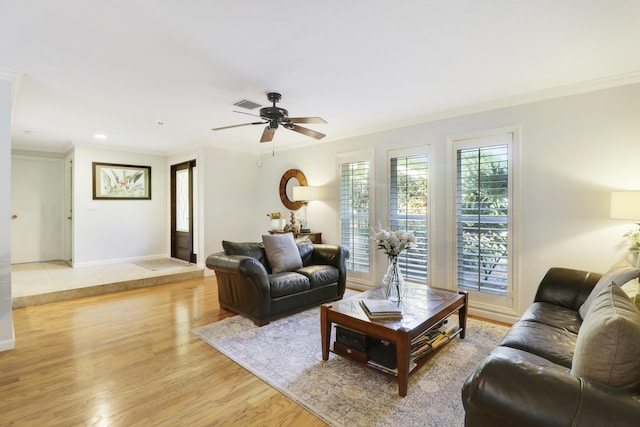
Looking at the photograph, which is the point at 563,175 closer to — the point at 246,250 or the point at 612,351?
the point at 612,351

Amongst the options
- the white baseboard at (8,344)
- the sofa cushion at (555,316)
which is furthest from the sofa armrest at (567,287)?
the white baseboard at (8,344)

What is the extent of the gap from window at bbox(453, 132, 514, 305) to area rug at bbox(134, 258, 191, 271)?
16.1ft

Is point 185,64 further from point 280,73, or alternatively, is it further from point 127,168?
point 127,168

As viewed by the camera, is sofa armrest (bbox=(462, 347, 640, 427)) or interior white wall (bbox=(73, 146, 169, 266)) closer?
sofa armrest (bbox=(462, 347, 640, 427))

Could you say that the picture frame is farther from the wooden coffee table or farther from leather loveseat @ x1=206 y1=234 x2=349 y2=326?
the wooden coffee table

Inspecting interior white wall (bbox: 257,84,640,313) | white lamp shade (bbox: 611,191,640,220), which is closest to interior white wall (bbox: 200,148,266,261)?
interior white wall (bbox: 257,84,640,313)

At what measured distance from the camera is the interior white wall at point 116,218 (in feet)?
19.1

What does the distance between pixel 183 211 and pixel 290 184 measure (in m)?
2.47

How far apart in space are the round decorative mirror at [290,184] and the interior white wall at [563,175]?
244cm

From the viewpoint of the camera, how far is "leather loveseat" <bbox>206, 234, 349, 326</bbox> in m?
3.27

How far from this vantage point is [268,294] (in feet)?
10.8

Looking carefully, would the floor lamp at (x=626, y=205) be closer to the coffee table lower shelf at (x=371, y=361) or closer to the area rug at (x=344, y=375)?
the area rug at (x=344, y=375)

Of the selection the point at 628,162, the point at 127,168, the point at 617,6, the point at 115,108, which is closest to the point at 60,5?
the point at 115,108

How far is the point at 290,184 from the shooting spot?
5.92 m
